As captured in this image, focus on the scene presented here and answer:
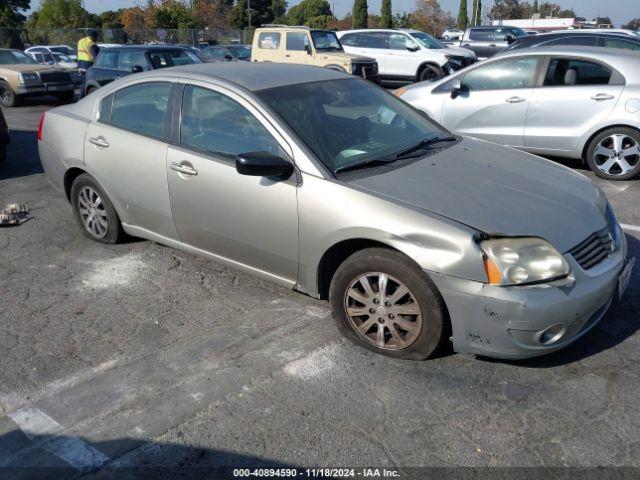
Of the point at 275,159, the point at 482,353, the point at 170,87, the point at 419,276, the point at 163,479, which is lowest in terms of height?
the point at 163,479

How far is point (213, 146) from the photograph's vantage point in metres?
4.07

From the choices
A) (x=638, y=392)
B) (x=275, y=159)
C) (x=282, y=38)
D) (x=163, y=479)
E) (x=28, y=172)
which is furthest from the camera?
(x=282, y=38)

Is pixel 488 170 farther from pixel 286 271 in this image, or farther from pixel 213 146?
pixel 213 146

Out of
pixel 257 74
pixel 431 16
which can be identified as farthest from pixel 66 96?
pixel 431 16

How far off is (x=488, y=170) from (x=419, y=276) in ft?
3.70

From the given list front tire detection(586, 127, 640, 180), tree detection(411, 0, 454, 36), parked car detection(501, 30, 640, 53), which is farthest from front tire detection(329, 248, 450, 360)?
tree detection(411, 0, 454, 36)

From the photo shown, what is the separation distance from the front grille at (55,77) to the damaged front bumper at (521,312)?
14.7 metres

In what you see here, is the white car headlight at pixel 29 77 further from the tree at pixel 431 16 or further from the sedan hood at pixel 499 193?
the tree at pixel 431 16

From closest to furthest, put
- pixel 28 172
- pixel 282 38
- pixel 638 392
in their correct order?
pixel 638 392
pixel 28 172
pixel 282 38

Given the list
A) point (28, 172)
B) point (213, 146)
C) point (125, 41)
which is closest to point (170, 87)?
point (213, 146)

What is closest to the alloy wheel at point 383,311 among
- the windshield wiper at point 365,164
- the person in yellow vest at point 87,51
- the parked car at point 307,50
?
the windshield wiper at point 365,164

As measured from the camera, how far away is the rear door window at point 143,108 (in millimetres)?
4430

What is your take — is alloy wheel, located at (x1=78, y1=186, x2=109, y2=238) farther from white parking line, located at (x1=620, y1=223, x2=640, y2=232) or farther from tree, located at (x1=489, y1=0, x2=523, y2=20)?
tree, located at (x1=489, y1=0, x2=523, y2=20)

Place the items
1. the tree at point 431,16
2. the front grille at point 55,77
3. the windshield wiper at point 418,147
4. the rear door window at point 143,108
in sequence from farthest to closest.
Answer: the tree at point 431,16 < the front grille at point 55,77 < the rear door window at point 143,108 < the windshield wiper at point 418,147
